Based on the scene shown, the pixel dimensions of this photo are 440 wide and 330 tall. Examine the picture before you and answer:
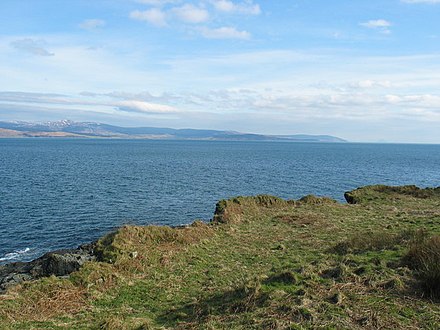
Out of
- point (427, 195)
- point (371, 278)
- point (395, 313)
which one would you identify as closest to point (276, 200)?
point (427, 195)

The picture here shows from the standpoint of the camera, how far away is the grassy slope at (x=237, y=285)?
12859 mm

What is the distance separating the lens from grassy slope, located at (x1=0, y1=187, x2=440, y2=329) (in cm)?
1286

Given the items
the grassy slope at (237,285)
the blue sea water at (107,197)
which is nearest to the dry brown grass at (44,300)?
the grassy slope at (237,285)

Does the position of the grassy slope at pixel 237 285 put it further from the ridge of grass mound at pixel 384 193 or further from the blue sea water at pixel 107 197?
the ridge of grass mound at pixel 384 193

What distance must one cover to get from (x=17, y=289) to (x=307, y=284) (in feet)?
44.6

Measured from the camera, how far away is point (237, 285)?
61.5ft

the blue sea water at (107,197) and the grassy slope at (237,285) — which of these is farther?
the blue sea water at (107,197)

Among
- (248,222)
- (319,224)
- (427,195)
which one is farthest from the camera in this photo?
(427,195)

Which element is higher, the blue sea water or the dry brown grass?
the dry brown grass

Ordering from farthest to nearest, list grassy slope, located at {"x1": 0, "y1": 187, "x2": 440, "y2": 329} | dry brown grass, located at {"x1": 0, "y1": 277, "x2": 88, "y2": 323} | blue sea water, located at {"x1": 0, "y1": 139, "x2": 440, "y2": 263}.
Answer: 1. blue sea water, located at {"x1": 0, "y1": 139, "x2": 440, "y2": 263}
2. dry brown grass, located at {"x1": 0, "y1": 277, "x2": 88, "y2": 323}
3. grassy slope, located at {"x1": 0, "y1": 187, "x2": 440, "y2": 329}

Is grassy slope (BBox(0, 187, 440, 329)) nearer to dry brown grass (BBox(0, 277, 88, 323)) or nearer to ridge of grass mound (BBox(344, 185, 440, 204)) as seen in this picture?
dry brown grass (BBox(0, 277, 88, 323))

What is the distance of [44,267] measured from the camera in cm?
2356

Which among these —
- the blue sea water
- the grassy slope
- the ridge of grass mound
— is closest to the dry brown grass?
the grassy slope

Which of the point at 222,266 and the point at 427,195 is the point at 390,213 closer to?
the point at 427,195
